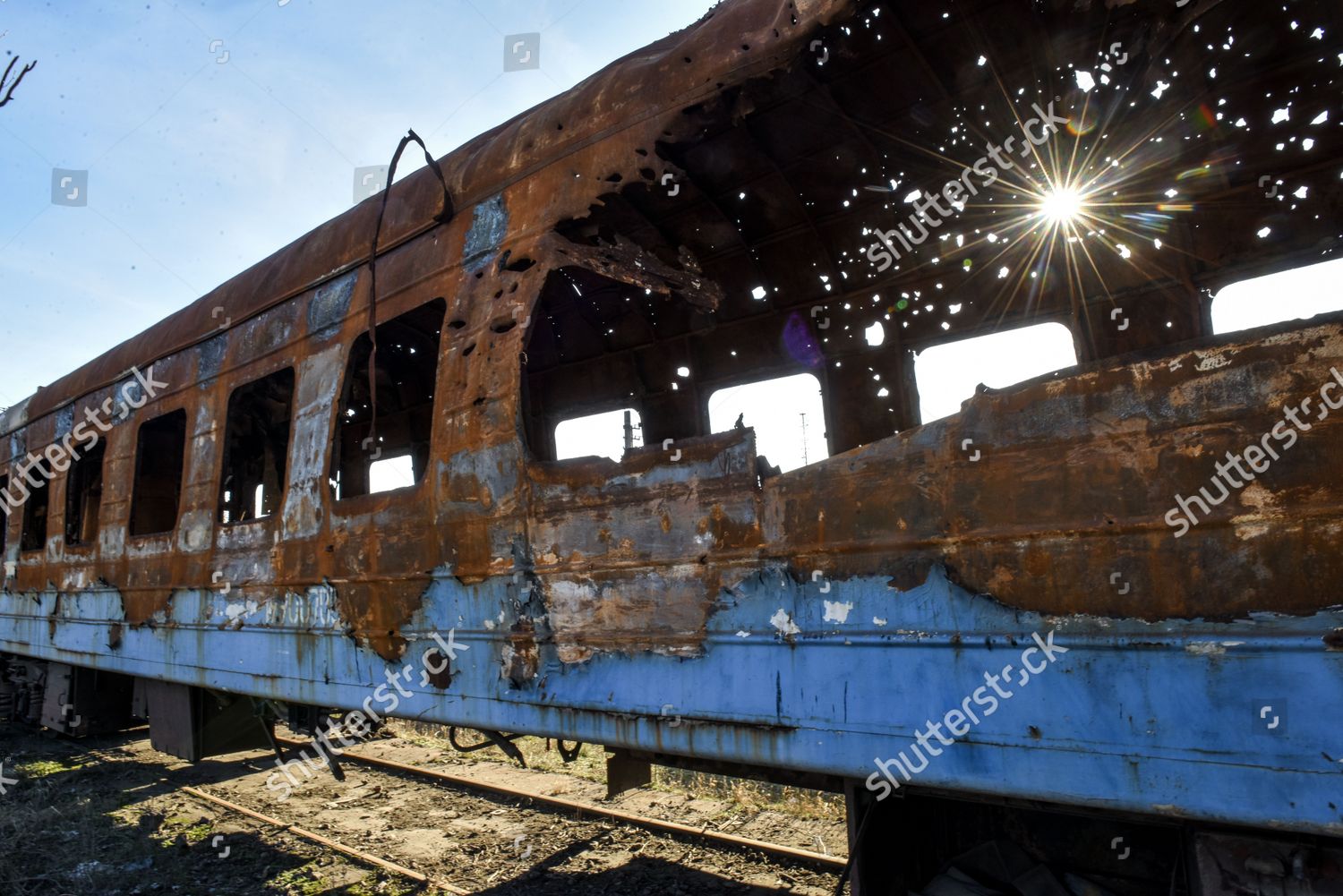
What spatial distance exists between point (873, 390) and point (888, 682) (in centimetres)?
366

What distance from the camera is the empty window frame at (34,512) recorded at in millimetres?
8656

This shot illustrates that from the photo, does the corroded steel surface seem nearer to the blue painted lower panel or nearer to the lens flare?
the blue painted lower panel

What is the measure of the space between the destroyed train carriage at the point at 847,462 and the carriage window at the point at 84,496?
42cm

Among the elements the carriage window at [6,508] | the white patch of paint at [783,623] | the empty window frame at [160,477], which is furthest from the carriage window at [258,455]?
the white patch of paint at [783,623]

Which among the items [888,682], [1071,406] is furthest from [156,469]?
[1071,406]

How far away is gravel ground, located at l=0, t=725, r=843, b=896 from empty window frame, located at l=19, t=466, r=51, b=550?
2493mm

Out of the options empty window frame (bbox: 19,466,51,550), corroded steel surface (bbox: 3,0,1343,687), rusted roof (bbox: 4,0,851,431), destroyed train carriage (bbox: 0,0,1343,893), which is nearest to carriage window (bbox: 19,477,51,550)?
empty window frame (bbox: 19,466,51,550)

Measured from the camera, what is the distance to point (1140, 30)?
11.5 feet

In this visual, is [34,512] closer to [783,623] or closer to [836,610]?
[783,623]

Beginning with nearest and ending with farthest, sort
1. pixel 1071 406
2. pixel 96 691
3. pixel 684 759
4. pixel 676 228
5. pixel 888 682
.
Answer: pixel 1071 406, pixel 888 682, pixel 684 759, pixel 676 228, pixel 96 691

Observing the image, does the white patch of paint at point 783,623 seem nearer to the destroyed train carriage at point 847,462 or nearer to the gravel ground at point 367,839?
the destroyed train carriage at point 847,462

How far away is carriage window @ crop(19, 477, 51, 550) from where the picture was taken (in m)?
8.66

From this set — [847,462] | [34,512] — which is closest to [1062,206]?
[847,462]

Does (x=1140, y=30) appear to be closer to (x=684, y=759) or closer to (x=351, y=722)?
(x=684, y=759)
